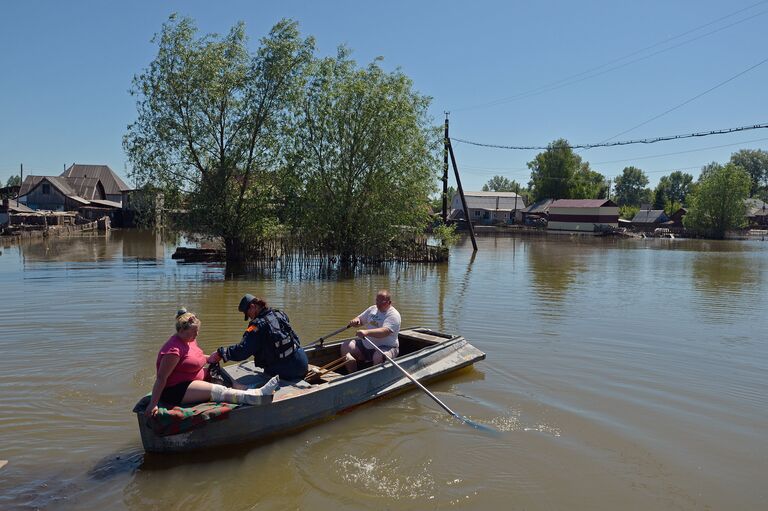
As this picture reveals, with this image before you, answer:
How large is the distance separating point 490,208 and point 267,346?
90108 millimetres

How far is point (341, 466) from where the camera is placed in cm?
642

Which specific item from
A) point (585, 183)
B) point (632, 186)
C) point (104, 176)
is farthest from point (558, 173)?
point (104, 176)

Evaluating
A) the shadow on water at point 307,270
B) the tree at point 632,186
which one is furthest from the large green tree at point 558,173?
the shadow on water at point 307,270

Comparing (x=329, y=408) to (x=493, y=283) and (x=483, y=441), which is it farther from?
(x=493, y=283)

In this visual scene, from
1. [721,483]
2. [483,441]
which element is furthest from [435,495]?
[721,483]

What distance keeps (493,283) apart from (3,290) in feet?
55.1

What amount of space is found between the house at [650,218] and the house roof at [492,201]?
1854cm

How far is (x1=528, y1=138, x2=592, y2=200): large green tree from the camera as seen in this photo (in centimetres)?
9319

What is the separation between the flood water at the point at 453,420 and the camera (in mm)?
5867

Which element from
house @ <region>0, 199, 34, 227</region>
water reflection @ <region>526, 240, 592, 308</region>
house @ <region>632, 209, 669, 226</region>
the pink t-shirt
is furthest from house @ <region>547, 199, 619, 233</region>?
the pink t-shirt

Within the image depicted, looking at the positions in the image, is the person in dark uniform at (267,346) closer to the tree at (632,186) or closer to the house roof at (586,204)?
the house roof at (586,204)

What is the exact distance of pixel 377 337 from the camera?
8.63m

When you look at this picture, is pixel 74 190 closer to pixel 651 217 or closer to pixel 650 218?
pixel 650 218

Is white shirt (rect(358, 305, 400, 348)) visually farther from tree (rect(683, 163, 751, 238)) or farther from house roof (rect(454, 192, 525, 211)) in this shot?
house roof (rect(454, 192, 525, 211))
